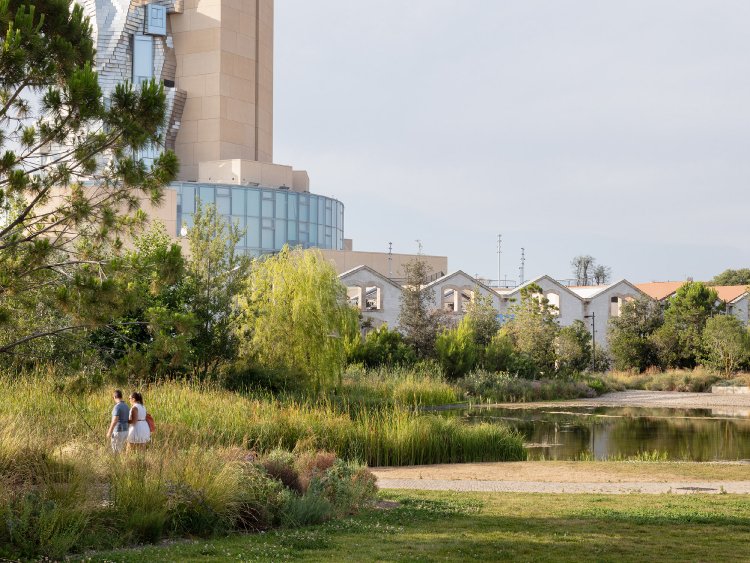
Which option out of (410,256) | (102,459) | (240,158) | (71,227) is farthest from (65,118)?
(410,256)

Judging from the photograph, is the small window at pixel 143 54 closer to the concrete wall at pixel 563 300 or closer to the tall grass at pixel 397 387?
the concrete wall at pixel 563 300

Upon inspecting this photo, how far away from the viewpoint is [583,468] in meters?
17.0

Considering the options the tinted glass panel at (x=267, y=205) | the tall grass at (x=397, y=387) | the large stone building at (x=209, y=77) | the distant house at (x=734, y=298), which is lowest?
the tall grass at (x=397, y=387)

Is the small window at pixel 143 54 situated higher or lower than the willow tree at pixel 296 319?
higher


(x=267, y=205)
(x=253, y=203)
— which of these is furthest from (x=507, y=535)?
(x=267, y=205)

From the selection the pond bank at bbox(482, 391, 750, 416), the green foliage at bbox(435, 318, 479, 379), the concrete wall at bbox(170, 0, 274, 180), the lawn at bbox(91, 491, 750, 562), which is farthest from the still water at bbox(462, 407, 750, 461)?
the concrete wall at bbox(170, 0, 274, 180)

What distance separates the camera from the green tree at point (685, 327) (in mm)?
53688

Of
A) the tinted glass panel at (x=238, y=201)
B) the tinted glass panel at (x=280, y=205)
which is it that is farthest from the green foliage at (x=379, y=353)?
the tinted glass panel at (x=280, y=205)

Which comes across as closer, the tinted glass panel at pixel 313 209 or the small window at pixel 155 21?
the tinted glass panel at pixel 313 209

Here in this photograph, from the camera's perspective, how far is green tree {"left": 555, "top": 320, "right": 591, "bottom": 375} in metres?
47.4

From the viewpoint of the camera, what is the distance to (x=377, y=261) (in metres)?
77.8

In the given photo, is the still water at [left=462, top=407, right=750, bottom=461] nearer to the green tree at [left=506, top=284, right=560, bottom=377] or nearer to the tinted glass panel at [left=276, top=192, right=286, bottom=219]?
the green tree at [left=506, top=284, right=560, bottom=377]

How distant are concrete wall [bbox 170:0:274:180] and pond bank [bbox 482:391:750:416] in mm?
40549

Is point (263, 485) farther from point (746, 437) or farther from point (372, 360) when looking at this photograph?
point (372, 360)
